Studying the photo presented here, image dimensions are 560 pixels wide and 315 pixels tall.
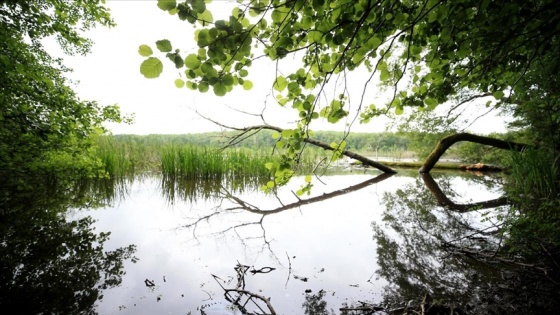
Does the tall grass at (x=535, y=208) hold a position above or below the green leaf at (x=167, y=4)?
below

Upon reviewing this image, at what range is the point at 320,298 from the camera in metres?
1.90

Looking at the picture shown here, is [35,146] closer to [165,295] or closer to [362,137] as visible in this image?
[165,295]

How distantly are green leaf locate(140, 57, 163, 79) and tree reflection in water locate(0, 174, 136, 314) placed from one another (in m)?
1.73

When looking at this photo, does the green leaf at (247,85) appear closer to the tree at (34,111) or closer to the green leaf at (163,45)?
the green leaf at (163,45)

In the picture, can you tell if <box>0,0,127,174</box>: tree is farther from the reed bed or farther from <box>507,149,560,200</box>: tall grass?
<box>507,149,560,200</box>: tall grass

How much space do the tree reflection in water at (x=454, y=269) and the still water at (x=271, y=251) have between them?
20 millimetres

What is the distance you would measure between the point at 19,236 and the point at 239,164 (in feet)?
19.0

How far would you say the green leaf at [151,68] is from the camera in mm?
832

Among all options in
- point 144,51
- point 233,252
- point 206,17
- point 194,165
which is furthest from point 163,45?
point 194,165

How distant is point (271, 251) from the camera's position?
2.75 metres

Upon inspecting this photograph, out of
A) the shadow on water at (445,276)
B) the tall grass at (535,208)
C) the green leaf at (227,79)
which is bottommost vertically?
the shadow on water at (445,276)

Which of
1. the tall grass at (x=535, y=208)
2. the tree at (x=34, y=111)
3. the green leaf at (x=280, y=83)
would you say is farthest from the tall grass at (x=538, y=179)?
the tree at (x=34, y=111)

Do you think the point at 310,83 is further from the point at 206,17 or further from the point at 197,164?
the point at 197,164

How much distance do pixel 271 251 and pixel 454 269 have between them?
1702mm
